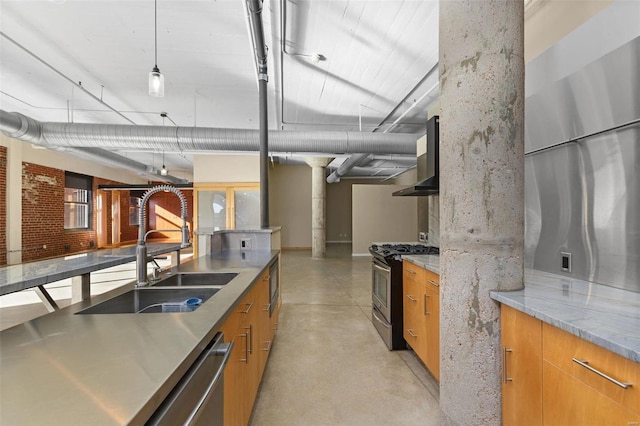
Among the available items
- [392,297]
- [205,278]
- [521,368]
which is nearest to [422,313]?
[392,297]

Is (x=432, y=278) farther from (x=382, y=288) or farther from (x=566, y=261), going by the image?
(x=382, y=288)

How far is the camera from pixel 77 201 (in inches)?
396

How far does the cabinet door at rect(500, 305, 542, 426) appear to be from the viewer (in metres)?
1.32

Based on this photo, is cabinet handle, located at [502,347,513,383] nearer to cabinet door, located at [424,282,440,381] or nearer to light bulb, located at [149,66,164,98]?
cabinet door, located at [424,282,440,381]

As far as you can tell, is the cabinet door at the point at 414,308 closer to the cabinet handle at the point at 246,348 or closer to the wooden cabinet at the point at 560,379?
the wooden cabinet at the point at 560,379

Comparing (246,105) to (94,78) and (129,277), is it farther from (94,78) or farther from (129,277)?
(129,277)

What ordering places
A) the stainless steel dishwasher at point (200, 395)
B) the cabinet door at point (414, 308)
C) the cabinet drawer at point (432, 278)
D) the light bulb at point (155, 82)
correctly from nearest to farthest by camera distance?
the stainless steel dishwasher at point (200, 395) < the cabinet drawer at point (432, 278) < the cabinet door at point (414, 308) < the light bulb at point (155, 82)

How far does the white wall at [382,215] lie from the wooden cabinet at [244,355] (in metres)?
8.12

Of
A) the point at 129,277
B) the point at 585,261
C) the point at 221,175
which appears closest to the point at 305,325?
the point at 585,261

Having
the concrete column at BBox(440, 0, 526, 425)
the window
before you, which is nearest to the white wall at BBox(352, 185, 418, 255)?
the concrete column at BBox(440, 0, 526, 425)

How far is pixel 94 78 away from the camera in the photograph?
4.61 m

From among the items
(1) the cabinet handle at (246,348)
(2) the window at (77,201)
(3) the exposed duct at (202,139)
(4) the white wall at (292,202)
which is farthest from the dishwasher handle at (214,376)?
(2) the window at (77,201)

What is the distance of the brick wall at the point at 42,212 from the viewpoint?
7719 mm

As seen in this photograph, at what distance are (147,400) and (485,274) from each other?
1.60 meters
